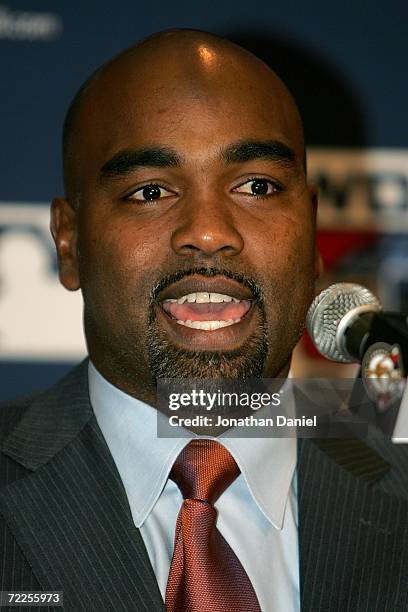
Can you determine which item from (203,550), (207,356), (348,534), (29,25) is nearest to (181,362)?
(207,356)

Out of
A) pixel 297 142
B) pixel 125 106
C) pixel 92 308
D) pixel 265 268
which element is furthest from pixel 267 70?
pixel 92 308

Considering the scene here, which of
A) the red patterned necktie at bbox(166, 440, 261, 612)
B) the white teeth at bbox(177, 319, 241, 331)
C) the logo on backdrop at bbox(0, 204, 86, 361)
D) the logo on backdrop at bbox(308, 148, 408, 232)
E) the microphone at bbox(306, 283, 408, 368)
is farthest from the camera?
the logo on backdrop at bbox(308, 148, 408, 232)

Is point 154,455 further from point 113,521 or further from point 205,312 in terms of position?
point 205,312

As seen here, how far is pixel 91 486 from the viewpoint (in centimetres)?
152

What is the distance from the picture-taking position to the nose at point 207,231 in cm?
145

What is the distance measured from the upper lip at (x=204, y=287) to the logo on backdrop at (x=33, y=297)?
2.75ft

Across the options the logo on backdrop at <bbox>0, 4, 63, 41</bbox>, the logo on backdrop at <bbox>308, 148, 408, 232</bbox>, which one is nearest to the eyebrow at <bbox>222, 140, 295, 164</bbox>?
the logo on backdrop at <bbox>308, 148, 408, 232</bbox>

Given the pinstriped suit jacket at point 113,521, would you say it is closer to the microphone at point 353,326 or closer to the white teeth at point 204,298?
the white teeth at point 204,298

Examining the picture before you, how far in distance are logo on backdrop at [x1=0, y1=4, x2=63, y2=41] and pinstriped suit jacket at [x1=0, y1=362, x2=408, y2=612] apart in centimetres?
100

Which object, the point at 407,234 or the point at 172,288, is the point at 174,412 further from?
the point at 407,234

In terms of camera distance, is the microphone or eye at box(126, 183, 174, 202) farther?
eye at box(126, 183, 174, 202)

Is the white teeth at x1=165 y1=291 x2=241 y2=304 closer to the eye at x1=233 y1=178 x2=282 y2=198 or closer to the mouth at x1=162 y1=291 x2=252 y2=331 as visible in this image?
the mouth at x1=162 y1=291 x2=252 y2=331

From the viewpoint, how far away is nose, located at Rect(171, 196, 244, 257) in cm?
145

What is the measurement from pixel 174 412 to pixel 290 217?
367 millimetres
